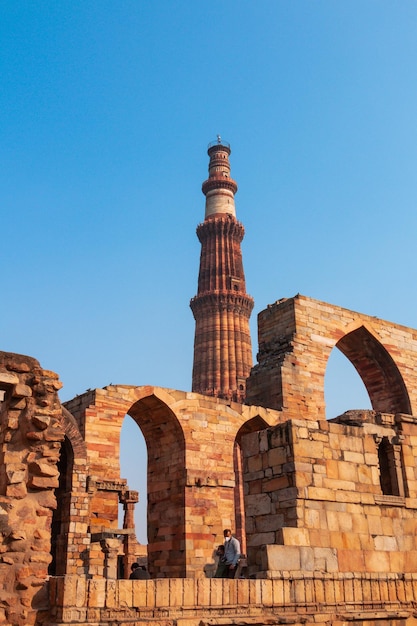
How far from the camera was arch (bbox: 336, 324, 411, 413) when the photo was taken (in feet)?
58.1

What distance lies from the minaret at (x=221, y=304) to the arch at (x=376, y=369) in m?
12.0

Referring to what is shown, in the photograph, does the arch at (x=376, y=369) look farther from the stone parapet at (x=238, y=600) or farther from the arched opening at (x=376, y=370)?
the stone parapet at (x=238, y=600)

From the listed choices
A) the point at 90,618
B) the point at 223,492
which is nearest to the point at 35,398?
the point at 90,618

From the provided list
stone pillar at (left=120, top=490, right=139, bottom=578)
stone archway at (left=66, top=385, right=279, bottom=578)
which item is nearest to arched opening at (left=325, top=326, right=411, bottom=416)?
stone archway at (left=66, top=385, right=279, bottom=578)

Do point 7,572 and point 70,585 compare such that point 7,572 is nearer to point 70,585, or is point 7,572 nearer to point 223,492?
point 70,585

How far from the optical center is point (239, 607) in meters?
6.34

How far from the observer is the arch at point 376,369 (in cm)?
1770

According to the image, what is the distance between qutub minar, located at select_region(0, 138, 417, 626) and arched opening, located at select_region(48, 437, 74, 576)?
0.17ft

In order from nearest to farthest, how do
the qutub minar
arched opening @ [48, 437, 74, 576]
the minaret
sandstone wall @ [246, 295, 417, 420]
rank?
1. the qutub minar
2. arched opening @ [48, 437, 74, 576]
3. sandstone wall @ [246, 295, 417, 420]
4. the minaret

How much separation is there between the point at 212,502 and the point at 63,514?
10.2 feet

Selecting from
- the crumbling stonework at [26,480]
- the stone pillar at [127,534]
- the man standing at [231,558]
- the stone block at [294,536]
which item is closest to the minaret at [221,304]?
the stone pillar at [127,534]

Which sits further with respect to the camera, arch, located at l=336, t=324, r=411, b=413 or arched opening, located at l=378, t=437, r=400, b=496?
arch, located at l=336, t=324, r=411, b=413

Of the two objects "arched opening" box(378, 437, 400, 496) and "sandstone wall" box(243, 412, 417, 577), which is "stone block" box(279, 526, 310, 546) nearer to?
"sandstone wall" box(243, 412, 417, 577)

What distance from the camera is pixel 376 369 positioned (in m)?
18.1
